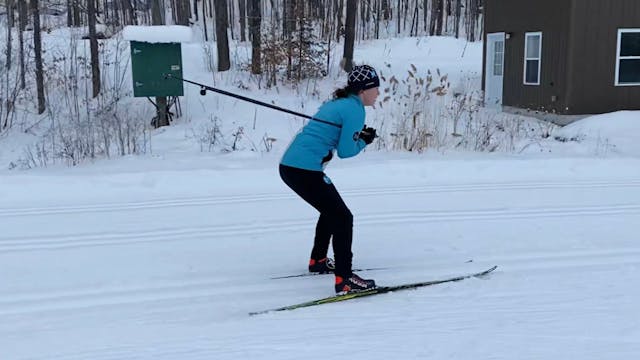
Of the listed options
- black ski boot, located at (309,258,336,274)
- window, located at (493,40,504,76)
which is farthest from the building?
black ski boot, located at (309,258,336,274)

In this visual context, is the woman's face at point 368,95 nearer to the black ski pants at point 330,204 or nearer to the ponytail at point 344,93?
the ponytail at point 344,93

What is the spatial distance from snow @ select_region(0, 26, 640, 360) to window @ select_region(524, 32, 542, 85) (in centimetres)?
725

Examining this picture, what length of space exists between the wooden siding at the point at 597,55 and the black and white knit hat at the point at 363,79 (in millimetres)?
12569

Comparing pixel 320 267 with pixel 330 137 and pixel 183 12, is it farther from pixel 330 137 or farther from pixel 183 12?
pixel 183 12

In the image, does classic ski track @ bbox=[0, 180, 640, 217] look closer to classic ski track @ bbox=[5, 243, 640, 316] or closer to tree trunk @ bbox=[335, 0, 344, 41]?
classic ski track @ bbox=[5, 243, 640, 316]

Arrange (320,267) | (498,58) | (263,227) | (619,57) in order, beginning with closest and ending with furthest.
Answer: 1. (320,267)
2. (263,227)
3. (619,57)
4. (498,58)

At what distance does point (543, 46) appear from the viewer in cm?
1667

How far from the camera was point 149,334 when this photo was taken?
13.1 ft

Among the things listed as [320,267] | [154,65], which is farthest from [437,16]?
[320,267]

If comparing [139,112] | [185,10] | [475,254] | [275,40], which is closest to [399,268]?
[475,254]

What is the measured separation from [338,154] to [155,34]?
29.3 feet

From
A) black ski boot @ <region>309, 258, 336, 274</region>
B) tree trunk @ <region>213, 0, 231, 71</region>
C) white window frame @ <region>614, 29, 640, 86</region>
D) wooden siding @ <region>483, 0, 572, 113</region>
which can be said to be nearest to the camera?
black ski boot @ <region>309, 258, 336, 274</region>

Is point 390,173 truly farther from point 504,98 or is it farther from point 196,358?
point 504,98

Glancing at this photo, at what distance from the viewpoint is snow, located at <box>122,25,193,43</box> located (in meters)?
12.3
